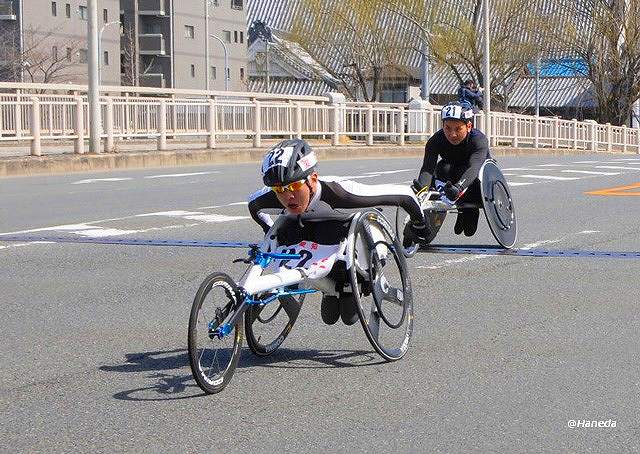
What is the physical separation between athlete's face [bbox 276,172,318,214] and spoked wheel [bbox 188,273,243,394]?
669 mm

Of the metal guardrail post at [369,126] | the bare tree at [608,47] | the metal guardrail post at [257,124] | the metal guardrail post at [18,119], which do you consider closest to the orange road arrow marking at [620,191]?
the metal guardrail post at [18,119]

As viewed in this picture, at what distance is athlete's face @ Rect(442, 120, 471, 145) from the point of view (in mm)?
11719

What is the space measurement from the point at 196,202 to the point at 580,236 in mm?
5984

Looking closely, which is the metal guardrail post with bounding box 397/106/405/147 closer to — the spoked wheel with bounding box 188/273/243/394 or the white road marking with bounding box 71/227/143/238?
the white road marking with bounding box 71/227/143/238

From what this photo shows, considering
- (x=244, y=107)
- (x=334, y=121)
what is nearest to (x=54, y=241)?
(x=244, y=107)

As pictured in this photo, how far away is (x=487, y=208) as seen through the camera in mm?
12031

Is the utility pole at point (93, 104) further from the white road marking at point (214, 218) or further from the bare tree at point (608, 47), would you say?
the bare tree at point (608, 47)

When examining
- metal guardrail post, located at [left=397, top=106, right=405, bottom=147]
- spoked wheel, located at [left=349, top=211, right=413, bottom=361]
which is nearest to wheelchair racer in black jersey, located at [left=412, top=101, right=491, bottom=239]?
spoked wheel, located at [left=349, top=211, right=413, bottom=361]

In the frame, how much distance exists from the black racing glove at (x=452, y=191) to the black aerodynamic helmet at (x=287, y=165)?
503 cm

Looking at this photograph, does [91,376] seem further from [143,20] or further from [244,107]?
[143,20]

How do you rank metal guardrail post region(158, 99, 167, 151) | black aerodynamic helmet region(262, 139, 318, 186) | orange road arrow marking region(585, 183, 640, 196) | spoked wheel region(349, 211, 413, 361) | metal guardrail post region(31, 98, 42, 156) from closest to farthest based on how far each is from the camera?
black aerodynamic helmet region(262, 139, 318, 186), spoked wheel region(349, 211, 413, 361), orange road arrow marking region(585, 183, 640, 196), metal guardrail post region(31, 98, 42, 156), metal guardrail post region(158, 99, 167, 151)

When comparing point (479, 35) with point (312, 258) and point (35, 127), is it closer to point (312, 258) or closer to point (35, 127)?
point (35, 127)

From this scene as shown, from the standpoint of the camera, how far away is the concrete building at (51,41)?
65.3 meters

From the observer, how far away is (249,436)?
5414 mm
